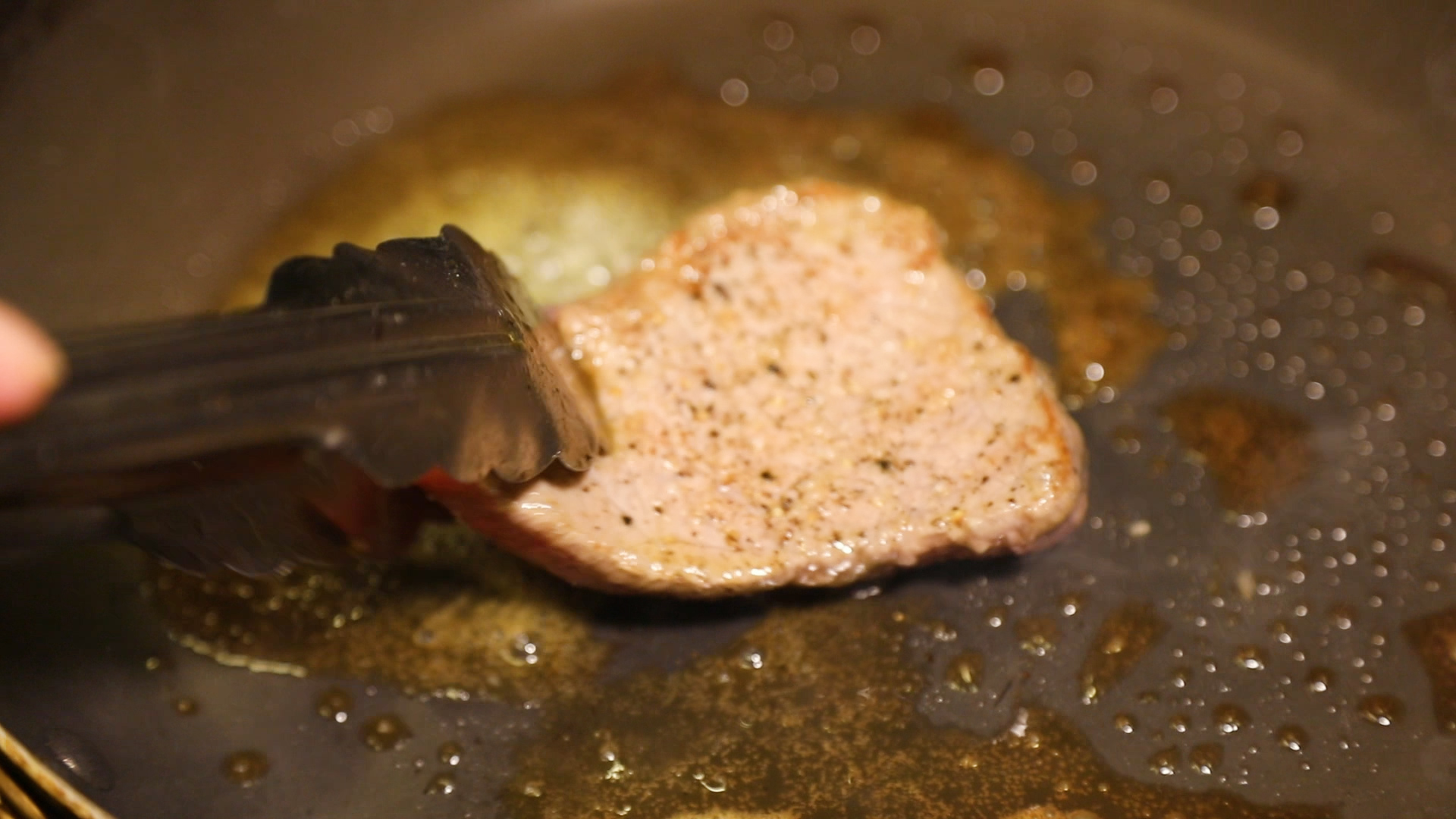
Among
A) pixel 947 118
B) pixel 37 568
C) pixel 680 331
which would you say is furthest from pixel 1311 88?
pixel 37 568

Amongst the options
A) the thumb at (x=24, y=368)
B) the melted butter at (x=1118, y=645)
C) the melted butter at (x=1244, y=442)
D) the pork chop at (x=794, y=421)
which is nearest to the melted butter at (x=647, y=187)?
the melted butter at (x=1244, y=442)

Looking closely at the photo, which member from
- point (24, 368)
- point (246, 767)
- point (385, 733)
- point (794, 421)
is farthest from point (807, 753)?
point (24, 368)

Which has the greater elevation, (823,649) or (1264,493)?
(1264,493)

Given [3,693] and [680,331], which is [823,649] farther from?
[3,693]

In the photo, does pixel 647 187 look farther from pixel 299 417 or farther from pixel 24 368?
pixel 24 368

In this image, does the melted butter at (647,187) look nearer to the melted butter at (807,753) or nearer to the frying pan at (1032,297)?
the frying pan at (1032,297)

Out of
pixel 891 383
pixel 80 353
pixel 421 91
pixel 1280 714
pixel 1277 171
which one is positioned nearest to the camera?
pixel 80 353

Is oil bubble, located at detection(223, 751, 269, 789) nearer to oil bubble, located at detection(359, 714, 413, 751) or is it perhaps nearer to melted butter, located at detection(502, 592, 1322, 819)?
oil bubble, located at detection(359, 714, 413, 751)
